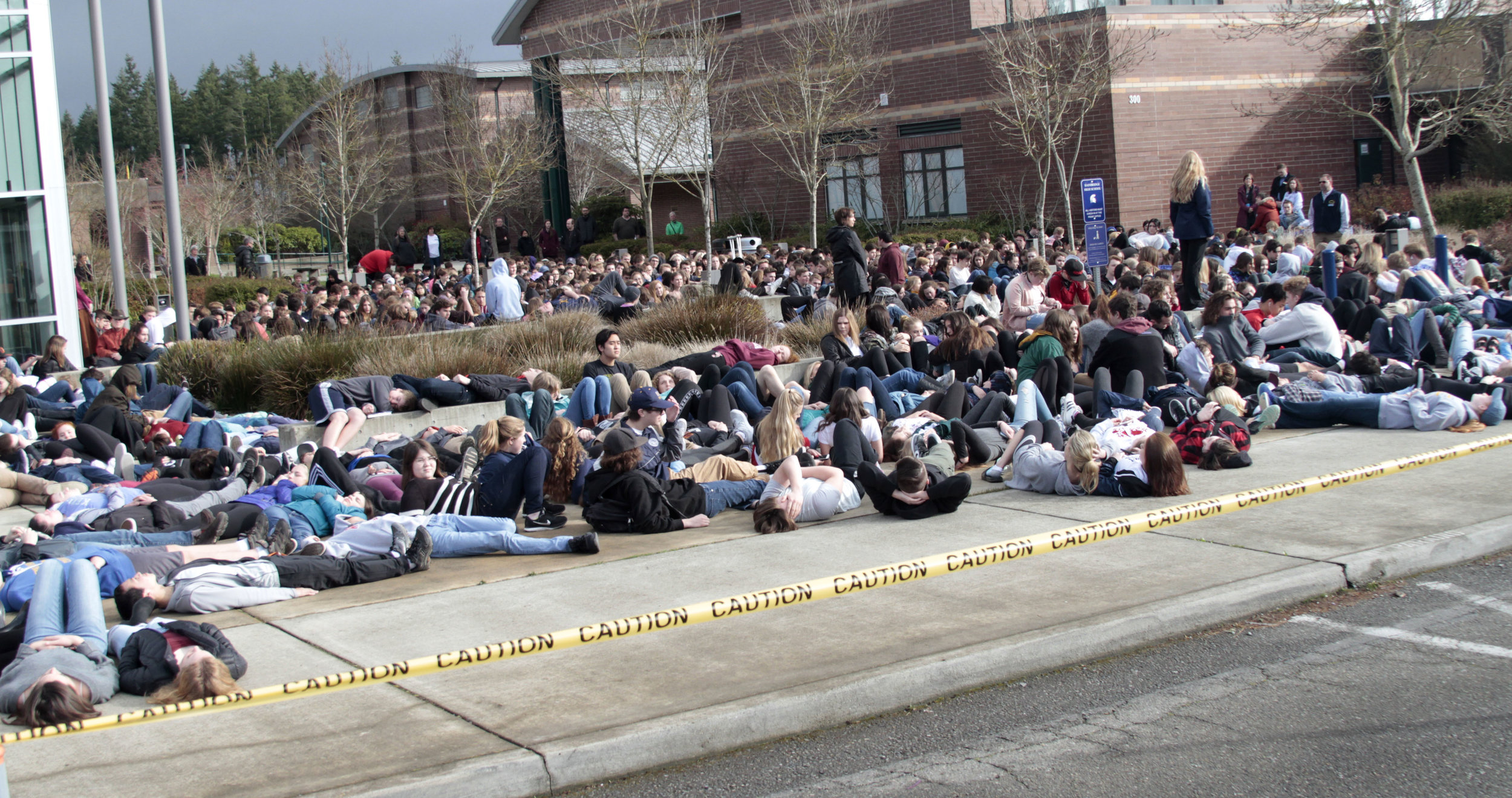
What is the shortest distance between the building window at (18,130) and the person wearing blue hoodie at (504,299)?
24.6 ft

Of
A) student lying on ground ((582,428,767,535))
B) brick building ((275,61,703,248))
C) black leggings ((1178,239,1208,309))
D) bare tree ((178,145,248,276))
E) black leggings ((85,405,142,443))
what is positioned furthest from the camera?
bare tree ((178,145,248,276))

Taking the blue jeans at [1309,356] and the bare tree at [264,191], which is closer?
the blue jeans at [1309,356]

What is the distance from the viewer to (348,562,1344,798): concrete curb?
14.9 ft

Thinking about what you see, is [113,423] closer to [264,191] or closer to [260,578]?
[260,578]

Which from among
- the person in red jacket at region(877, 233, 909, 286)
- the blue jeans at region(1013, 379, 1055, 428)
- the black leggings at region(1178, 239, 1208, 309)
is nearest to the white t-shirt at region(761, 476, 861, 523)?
the blue jeans at region(1013, 379, 1055, 428)

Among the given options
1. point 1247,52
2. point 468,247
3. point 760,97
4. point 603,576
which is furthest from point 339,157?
point 603,576

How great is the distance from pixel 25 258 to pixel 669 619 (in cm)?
1771

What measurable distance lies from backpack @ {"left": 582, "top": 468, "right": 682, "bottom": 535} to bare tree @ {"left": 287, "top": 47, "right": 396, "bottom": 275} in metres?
31.5

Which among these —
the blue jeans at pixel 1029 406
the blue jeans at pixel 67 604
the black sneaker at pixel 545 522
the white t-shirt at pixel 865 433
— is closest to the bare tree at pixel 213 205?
the white t-shirt at pixel 865 433

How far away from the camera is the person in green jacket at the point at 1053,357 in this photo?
11.4 meters

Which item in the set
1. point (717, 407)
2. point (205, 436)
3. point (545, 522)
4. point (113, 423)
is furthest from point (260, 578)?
point (113, 423)

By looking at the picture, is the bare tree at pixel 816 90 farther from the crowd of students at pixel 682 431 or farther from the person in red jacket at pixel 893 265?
the crowd of students at pixel 682 431

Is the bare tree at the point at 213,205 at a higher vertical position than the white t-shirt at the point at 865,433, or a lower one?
higher

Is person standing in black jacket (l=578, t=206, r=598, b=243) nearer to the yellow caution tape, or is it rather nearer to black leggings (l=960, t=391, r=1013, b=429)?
black leggings (l=960, t=391, r=1013, b=429)
